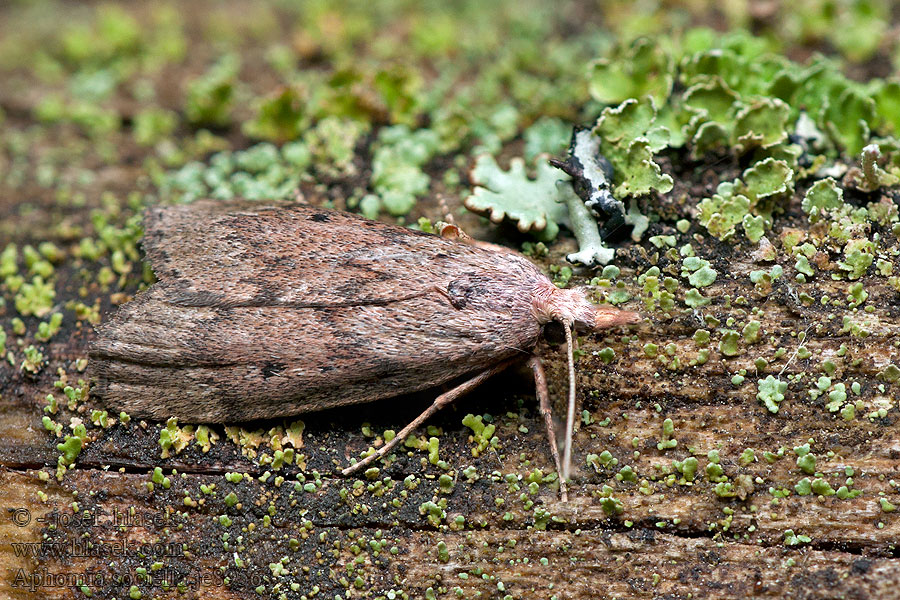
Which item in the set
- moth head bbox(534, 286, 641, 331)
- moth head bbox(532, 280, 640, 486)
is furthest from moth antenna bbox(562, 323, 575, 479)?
moth head bbox(534, 286, 641, 331)

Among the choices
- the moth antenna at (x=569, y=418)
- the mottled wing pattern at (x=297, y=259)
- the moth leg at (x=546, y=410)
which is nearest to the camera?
the moth antenna at (x=569, y=418)

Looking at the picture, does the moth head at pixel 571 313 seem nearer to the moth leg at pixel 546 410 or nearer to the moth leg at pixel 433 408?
the moth leg at pixel 546 410

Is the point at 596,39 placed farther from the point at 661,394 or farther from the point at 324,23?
the point at 661,394

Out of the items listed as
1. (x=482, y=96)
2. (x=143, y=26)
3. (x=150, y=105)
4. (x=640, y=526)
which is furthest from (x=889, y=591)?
(x=143, y=26)

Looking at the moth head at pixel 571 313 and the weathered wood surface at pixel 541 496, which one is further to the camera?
the moth head at pixel 571 313

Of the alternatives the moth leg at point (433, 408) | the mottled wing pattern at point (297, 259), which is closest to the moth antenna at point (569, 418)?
the moth leg at point (433, 408)

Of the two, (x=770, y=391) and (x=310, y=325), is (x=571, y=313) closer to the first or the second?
(x=770, y=391)

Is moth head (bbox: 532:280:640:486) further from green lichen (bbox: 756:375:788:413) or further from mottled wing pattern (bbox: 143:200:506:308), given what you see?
green lichen (bbox: 756:375:788:413)
